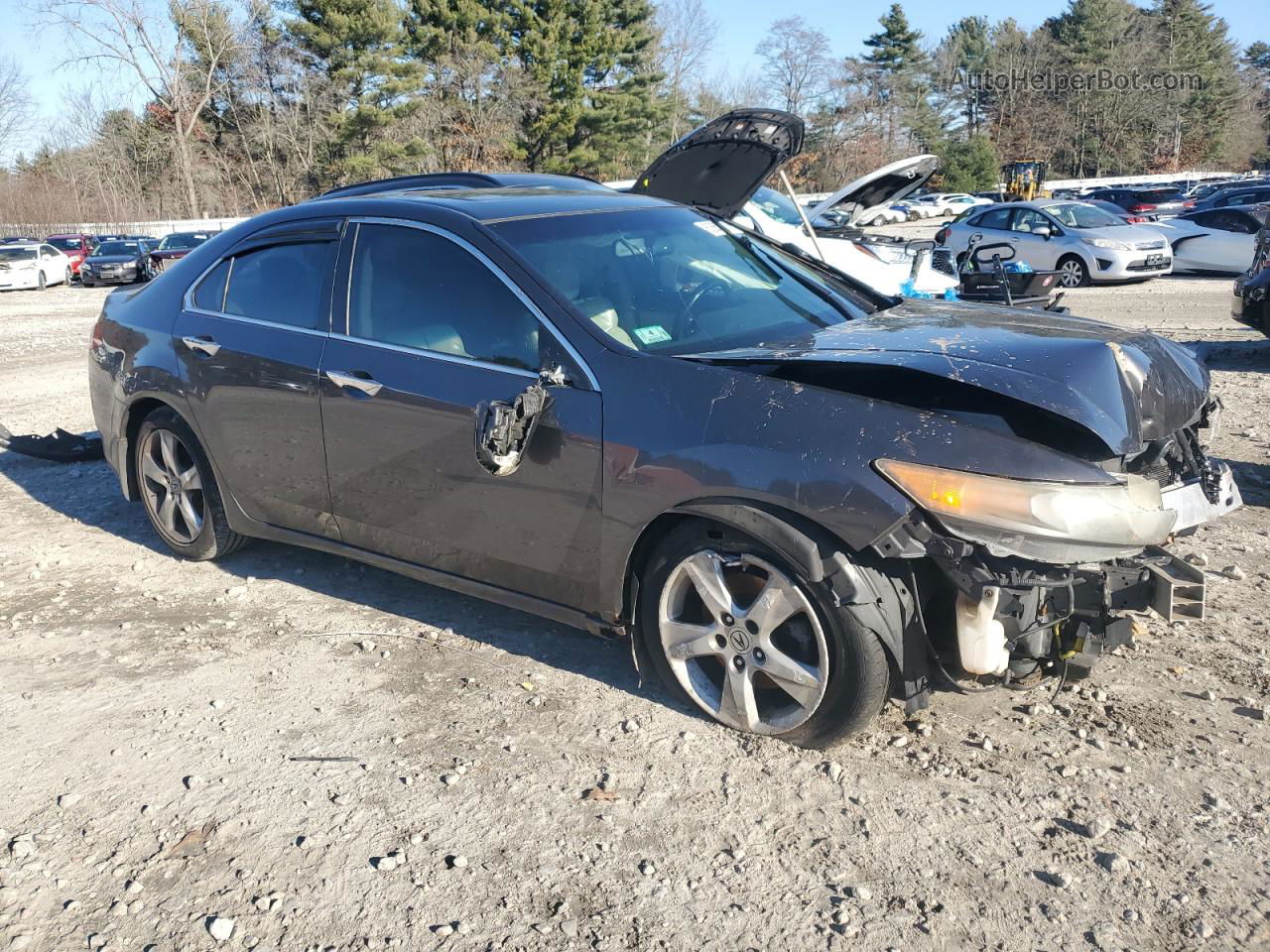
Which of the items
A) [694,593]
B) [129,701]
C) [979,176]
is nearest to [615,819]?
[694,593]

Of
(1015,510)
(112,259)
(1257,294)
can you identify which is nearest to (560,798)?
(1015,510)

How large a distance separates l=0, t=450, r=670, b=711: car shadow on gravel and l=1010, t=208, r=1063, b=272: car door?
16.6 metres

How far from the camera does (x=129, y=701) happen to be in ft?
13.1

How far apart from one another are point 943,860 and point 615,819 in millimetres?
903

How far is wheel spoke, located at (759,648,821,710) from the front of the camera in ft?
10.9

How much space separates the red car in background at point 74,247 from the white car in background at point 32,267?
25cm

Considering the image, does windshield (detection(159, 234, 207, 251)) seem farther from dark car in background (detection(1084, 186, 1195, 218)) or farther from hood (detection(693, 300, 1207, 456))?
hood (detection(693, 300, 1207, 456))

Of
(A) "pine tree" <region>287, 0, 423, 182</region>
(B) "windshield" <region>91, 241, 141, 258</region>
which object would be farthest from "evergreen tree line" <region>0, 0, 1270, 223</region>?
(B) "windshield" <region>91, 241, 141, 258</region>

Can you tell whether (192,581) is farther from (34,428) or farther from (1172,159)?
(1172,159)

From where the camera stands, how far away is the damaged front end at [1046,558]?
3.03 m

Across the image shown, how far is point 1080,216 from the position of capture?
19672 mm

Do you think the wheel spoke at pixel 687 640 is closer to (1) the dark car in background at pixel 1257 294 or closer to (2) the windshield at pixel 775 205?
(1) the dark car in background at pixel 1257 294

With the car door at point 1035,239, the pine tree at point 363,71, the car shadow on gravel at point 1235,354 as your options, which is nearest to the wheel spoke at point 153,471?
the car shadow on gravel at point 1235,354

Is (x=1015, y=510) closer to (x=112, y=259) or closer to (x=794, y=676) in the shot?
(x=794, y=676)
